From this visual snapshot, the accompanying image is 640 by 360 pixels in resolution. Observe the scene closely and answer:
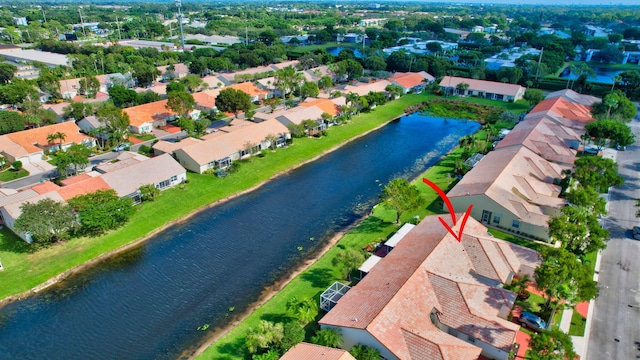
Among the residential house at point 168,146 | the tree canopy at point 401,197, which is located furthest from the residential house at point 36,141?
the tree canopy at point 401,197

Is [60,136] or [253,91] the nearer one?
[60,136]

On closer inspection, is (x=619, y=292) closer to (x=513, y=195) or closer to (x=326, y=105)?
(x=513, y=195)

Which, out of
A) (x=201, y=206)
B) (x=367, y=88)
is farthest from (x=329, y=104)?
(x=201, y=206)

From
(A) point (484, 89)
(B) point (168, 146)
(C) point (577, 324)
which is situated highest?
(A) point (484, 89)

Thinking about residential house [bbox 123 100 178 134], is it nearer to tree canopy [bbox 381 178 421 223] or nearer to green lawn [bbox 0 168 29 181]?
green lawn [bbox 0 168 29 181]

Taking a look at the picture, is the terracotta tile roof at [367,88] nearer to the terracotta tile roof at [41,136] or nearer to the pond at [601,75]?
the terracotta tile roof at [41,136]

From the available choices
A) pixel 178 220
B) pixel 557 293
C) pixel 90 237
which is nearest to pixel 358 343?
pixel 557 293

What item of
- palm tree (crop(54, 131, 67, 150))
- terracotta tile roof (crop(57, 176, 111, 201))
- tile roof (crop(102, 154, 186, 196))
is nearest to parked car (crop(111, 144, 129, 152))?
palm tree (crop(54, 131, 67, 150))
